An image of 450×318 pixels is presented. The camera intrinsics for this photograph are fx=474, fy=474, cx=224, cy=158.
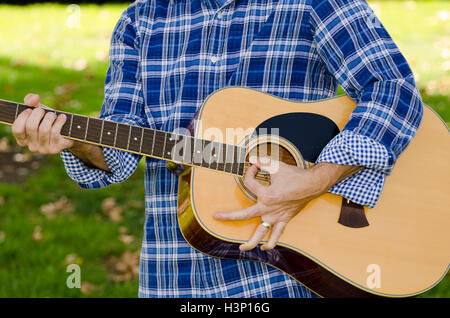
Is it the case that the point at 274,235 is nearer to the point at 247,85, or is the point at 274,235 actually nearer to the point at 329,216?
the point at 329,216

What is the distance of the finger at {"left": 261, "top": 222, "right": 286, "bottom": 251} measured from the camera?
1731 millimetres

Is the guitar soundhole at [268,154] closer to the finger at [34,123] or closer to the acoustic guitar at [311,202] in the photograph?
the acoustic guitar at [311,202]

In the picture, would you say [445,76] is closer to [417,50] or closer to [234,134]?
[417,50]

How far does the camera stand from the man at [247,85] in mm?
1767

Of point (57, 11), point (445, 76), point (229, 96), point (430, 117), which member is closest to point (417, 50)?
point (445, 76)

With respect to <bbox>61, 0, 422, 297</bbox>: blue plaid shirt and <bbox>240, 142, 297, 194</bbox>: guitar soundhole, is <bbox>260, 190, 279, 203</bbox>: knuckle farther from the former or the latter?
<bbox>61, 0, 422, 297</bbox>: blue plaid shirt

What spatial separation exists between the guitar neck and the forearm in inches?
3.4

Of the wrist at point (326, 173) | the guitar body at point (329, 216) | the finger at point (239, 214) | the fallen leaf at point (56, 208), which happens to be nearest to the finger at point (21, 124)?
the guitar body at point (329, 216)

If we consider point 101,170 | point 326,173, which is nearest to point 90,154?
point 101,170

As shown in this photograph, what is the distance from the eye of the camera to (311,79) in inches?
76.7

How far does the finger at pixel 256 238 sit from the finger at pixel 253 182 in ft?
0.42

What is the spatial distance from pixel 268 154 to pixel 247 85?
30 centimetres
